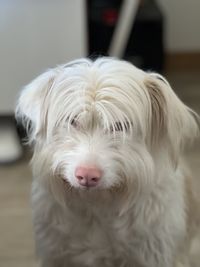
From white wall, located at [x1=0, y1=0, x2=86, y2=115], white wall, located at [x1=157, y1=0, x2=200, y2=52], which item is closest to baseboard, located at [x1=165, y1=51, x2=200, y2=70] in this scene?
white wall, located at [x1=157, y1=0, x2=200, y2=52]

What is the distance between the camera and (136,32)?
9.14 ft

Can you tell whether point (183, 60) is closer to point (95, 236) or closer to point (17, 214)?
point (17, 214)

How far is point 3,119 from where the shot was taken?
2383 mm

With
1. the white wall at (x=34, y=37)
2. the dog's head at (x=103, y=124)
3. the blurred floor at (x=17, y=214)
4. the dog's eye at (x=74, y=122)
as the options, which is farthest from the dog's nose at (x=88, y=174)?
the white wall at (x=34, y=37)

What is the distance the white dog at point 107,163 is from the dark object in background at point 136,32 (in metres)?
1.27

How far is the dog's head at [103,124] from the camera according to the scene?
1.21 meters

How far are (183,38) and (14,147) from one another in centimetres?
116

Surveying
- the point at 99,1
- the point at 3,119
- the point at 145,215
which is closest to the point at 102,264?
the point at 145,215

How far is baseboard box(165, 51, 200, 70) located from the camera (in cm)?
306

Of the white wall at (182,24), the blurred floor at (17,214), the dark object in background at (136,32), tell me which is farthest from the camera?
the white wall at (182,24)

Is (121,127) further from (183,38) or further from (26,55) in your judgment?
(183,38)

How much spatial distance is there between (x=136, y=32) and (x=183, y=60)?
1.25 feet

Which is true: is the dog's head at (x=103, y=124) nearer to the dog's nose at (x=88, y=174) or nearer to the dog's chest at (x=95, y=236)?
the dog's nose at (x=88, y=174)

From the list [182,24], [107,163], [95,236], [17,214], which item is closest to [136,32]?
[182,24]
